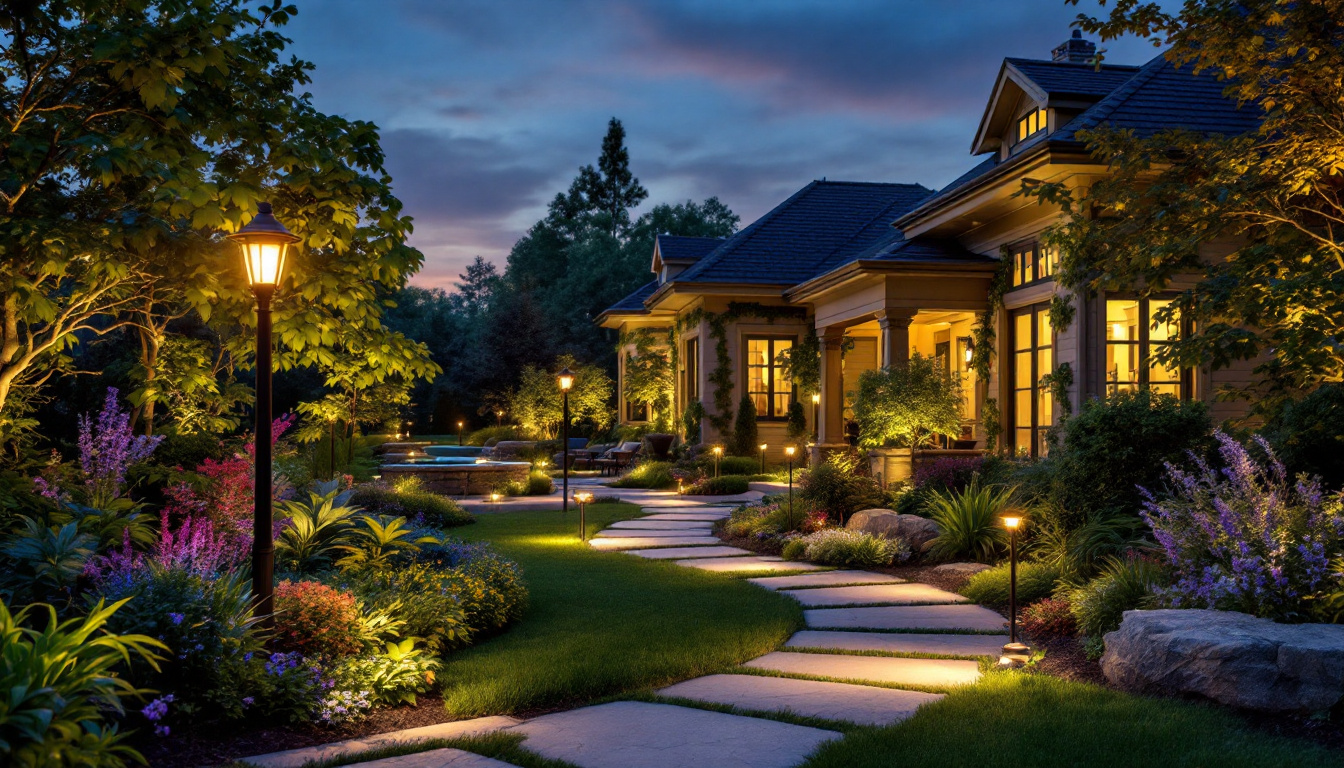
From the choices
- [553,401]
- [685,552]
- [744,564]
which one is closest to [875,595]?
[744,564]

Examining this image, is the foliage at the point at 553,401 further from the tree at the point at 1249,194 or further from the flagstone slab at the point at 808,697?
the flagstone slab at the point at 808,697

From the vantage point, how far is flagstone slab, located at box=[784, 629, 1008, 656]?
6145 millimetres

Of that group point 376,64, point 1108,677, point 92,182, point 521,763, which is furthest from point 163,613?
point 376,64

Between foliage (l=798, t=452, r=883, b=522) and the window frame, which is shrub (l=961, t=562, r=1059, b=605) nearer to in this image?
foliage (l=798, t=452, r=883, b=522)

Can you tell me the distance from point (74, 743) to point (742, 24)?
16531 millimetres

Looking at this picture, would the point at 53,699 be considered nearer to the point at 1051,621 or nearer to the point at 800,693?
the point at 800,693

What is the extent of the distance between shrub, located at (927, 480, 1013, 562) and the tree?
2.55m

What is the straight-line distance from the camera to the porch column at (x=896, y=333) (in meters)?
15.8

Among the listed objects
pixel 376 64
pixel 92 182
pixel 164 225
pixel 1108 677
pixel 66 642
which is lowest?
pixel 1108 677

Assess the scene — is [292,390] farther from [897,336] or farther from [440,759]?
[440,759]

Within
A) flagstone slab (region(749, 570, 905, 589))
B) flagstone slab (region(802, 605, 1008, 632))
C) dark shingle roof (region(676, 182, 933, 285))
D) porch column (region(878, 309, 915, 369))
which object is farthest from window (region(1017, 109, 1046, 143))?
flagstone slab (region(802, 605, 1008, 632))

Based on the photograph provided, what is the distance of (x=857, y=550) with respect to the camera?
10039 millimetres

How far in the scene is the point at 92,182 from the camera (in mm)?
6301

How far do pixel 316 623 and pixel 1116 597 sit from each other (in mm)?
4919
